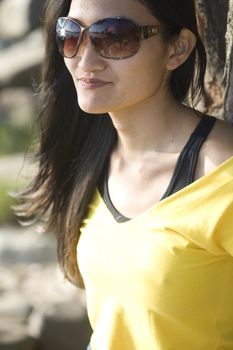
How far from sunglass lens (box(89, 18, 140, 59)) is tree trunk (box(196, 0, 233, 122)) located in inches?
12.9

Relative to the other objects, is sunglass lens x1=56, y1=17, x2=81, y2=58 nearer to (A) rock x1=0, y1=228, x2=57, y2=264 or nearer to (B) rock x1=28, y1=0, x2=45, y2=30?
(A) rock x1=0, y1=228, x2=57, y2=264

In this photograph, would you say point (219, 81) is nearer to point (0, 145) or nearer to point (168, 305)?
point (168, 305)

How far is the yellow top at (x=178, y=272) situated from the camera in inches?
94.7

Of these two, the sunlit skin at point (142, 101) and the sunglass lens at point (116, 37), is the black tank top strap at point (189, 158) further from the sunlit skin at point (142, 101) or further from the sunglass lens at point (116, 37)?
the sunglass lens at point (116, 37)

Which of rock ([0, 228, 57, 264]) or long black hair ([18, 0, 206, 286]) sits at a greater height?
long black hair ([18, 0, 206, 286])

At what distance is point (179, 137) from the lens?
2.61m

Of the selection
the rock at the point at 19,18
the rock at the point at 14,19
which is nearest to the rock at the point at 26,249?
the rock at the point at 19,18

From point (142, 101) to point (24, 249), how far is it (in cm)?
453

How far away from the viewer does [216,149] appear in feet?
8.13

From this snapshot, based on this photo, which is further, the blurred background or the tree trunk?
the blurred background

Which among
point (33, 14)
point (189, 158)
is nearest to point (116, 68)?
point (189, 158)

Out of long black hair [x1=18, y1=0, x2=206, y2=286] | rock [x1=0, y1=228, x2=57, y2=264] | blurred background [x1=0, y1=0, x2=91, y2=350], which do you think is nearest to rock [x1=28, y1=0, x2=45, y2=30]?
blurred background [x1=0, y1=0, x2=91, y2=350]

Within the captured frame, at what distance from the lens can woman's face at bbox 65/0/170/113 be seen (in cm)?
256

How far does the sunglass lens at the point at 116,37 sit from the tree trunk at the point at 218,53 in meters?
0.33
